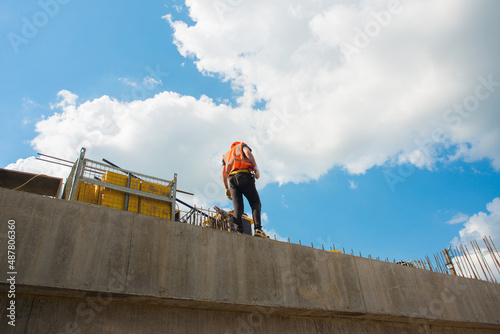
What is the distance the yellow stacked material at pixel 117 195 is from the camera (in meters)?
5.84

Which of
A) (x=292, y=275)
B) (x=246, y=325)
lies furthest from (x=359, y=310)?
(x=246, y=325)

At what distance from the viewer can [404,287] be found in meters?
6.42

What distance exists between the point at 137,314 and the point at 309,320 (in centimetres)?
269

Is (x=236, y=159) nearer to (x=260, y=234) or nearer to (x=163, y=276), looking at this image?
(x=260, y=234)

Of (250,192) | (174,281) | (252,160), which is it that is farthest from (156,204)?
(174,281)

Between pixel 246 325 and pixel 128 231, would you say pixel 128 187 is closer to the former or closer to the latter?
pixel 128 231

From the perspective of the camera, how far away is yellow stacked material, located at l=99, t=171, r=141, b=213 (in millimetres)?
5844

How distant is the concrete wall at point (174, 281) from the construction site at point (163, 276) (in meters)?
0.01

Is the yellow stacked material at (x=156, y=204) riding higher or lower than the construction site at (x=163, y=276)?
higher

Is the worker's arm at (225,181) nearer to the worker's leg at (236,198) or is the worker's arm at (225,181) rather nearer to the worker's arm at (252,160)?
the worker's leg at (236,198)

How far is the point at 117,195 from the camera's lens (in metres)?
6.00

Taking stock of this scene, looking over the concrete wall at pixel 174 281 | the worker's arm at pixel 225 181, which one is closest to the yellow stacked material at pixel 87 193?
the concrete wall at pixel 174 281

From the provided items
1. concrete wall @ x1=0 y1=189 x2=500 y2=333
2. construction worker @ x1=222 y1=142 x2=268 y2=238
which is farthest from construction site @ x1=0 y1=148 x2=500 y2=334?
construction worker @ x1=222 y1=142 x2=268 y2=238

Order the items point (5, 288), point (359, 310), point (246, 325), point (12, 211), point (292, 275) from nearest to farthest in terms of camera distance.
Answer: point (5, 288), point (12, 211), point (246, 325), point (292, 275), point (359, 310)
